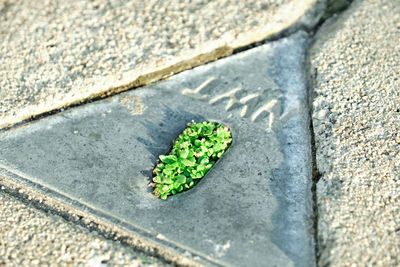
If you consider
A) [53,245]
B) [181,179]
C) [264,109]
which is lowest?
[53,245]

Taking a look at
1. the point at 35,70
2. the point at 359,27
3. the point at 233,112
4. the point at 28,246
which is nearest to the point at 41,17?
the point at 35,70

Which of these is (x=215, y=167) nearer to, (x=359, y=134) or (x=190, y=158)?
(x=190, y=158)

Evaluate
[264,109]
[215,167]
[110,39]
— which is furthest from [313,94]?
[110,39]

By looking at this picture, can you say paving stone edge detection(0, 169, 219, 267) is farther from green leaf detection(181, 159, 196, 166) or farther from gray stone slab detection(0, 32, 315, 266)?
green leaf detection(181, 159, 196, 166)

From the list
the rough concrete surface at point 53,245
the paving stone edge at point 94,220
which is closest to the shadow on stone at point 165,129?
the paving stone edge at point 94,220

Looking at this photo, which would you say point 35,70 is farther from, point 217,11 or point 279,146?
point 279,146

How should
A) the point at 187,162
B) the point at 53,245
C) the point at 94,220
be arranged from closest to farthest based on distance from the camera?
the point at 53,245 < the point at 94,220 < the point at 187,162

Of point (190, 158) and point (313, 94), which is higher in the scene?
point (313, 94)
